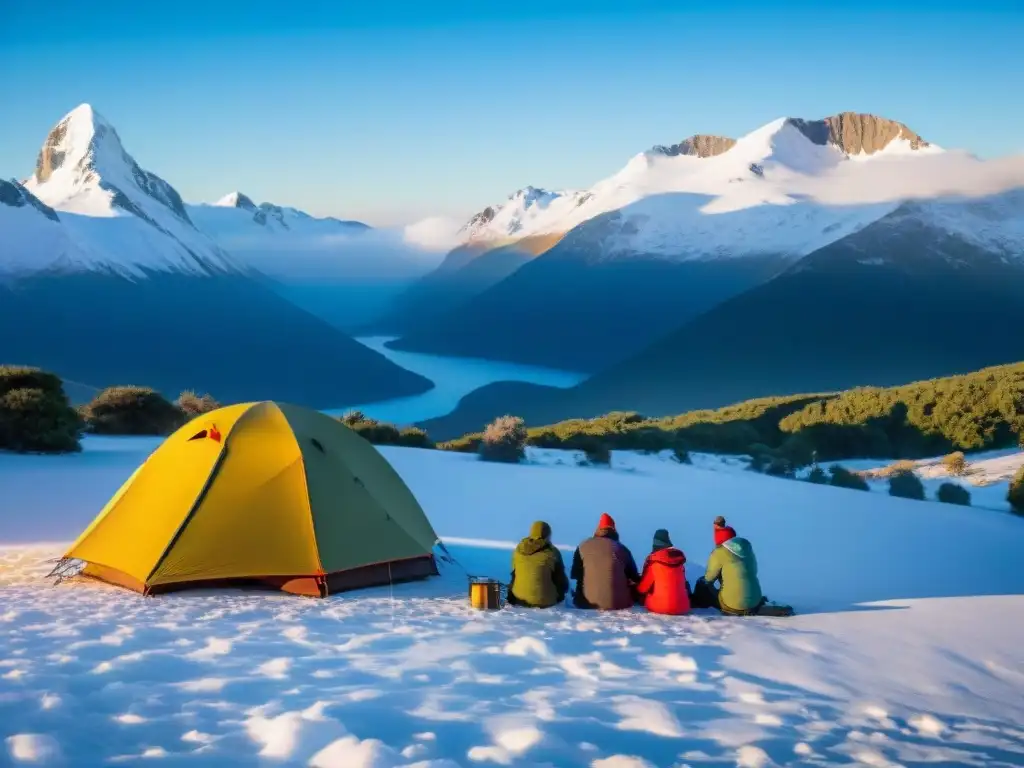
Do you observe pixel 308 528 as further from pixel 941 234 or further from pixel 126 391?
pixel 941 234

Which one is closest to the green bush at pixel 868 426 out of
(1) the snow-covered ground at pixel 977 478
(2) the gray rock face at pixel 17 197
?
(1) the snow-covered ground at pixel 977 478

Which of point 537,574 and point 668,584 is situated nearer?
point 668,584

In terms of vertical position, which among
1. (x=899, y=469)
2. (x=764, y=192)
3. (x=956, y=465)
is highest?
(x=764, y=192)

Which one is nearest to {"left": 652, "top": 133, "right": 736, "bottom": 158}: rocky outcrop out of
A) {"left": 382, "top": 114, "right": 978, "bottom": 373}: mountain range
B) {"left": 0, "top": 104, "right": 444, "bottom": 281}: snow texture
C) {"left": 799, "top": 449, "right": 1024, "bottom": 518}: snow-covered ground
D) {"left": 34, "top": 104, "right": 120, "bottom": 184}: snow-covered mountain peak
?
{"left": 382, "top": 114, "right": 978, "bottom": 373}: mountain range

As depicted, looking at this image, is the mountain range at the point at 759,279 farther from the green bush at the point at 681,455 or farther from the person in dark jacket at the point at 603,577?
the person in dark jacket at the point at 603,577

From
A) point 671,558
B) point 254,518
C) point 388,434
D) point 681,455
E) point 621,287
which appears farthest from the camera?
point 621,287

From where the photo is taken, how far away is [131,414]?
74.4 feet

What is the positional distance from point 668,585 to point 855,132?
122 m

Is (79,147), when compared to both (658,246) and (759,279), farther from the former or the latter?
(759,279)

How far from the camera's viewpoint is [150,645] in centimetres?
692

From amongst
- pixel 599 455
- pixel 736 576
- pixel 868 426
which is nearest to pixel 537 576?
pixel 736 576

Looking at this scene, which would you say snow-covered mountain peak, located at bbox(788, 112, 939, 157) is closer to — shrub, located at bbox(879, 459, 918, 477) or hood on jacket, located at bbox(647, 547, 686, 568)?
shrub, located at bbox(879, 459, 918, 477)

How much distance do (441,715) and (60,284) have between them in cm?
8019

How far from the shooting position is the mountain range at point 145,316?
70938 mm
